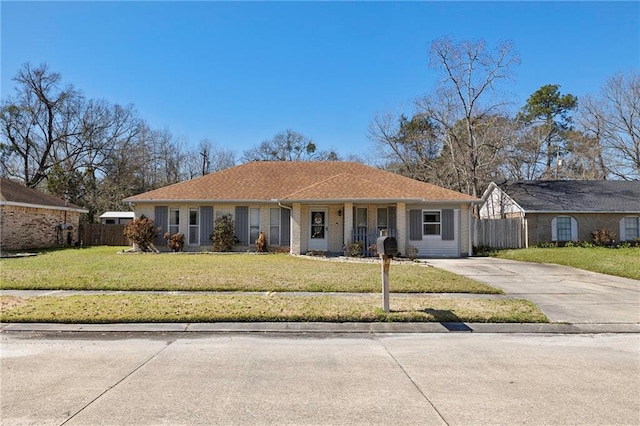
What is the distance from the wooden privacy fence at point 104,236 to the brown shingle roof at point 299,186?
298 inches

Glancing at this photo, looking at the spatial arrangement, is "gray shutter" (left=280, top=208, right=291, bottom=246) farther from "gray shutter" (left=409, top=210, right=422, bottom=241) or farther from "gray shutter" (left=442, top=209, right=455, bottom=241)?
"gray shutter" (left=442, top=209, right=455, bottom=241)

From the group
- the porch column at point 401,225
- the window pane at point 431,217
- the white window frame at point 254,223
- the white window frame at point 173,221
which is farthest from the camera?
the white window frame at point 173,221

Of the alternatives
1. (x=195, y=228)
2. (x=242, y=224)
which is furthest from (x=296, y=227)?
(x=195, y=228)

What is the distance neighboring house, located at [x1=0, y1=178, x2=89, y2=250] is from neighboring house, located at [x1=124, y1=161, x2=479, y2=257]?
665 centimetres

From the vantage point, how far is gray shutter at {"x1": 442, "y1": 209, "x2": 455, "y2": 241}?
62.8ft

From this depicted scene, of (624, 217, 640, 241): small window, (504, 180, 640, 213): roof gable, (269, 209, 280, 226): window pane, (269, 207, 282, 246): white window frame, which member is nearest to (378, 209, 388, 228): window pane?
(269, 207, 282, 246): white window frame

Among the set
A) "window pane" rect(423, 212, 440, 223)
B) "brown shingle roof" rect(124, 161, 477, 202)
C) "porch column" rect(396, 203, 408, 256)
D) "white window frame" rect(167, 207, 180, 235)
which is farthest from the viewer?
"white window frame" rect(167, 207, 180, 235)

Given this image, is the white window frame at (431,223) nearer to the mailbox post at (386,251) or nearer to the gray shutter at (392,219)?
the gray shutter at (392,219)

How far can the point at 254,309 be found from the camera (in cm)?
728

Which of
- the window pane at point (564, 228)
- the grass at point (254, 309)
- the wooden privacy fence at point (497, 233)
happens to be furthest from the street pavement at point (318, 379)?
the window pane at point (564, 228)

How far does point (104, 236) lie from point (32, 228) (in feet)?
15.2

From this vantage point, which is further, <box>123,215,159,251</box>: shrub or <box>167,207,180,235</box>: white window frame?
<box>167,207,180,235</box>: white window frame

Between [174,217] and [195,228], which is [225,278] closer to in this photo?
[195,228]

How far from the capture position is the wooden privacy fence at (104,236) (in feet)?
88.5
